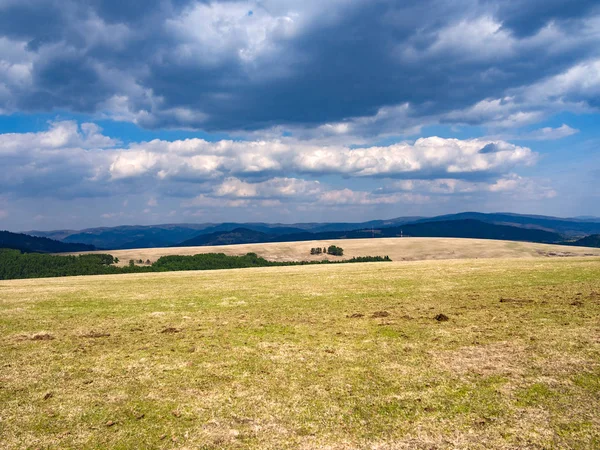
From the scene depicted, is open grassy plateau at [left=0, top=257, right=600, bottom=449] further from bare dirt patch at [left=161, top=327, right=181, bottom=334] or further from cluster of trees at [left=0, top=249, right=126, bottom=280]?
cluster of trees at [left=0, top=249, right=126, bottom=280]

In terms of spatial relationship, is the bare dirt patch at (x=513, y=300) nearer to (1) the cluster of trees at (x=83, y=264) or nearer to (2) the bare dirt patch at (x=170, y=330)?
(2) the bare dirt patch at (x=170, y=330)

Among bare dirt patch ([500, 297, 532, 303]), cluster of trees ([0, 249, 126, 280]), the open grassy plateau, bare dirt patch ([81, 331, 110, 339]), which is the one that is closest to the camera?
the open grassy plateau

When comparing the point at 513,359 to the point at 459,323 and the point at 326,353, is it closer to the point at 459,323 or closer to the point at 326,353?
the point at 459,323

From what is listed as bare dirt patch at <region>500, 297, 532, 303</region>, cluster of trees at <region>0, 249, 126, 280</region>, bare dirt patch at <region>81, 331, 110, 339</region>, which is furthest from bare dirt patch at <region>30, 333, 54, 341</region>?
cluster of trees at <region>0, 249, 126, 280</region>

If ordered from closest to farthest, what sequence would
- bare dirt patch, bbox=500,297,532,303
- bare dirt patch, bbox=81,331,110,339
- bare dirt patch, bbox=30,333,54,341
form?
bare dirt patch, bbox=30,333,54,341, bare dirt patch, bbox=81,331,110,339, bare dirt patch, bbox=500,297,532,303

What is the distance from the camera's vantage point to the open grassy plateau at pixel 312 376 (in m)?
10.1

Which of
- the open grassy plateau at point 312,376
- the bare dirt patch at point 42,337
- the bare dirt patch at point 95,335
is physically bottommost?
Answer: the open grassy plateau at point 312,376

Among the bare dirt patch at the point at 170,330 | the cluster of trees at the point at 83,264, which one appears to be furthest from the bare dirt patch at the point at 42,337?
the cluster of trees at the point at 83,264

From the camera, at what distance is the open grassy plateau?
1007 cm

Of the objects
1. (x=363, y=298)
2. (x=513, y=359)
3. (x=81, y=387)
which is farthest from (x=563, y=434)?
(x=363, y=298)

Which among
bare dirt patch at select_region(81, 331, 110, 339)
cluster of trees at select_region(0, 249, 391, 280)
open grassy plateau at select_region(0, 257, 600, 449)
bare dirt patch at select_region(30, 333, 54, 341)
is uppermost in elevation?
bare dirt patch at select_region(30, 333, 54, 341)

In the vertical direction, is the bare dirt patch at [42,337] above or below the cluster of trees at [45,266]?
above

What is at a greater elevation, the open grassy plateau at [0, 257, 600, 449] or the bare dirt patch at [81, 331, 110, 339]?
the bare dirt patch at [81, 331, 110, 339]

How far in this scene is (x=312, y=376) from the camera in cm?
1386
